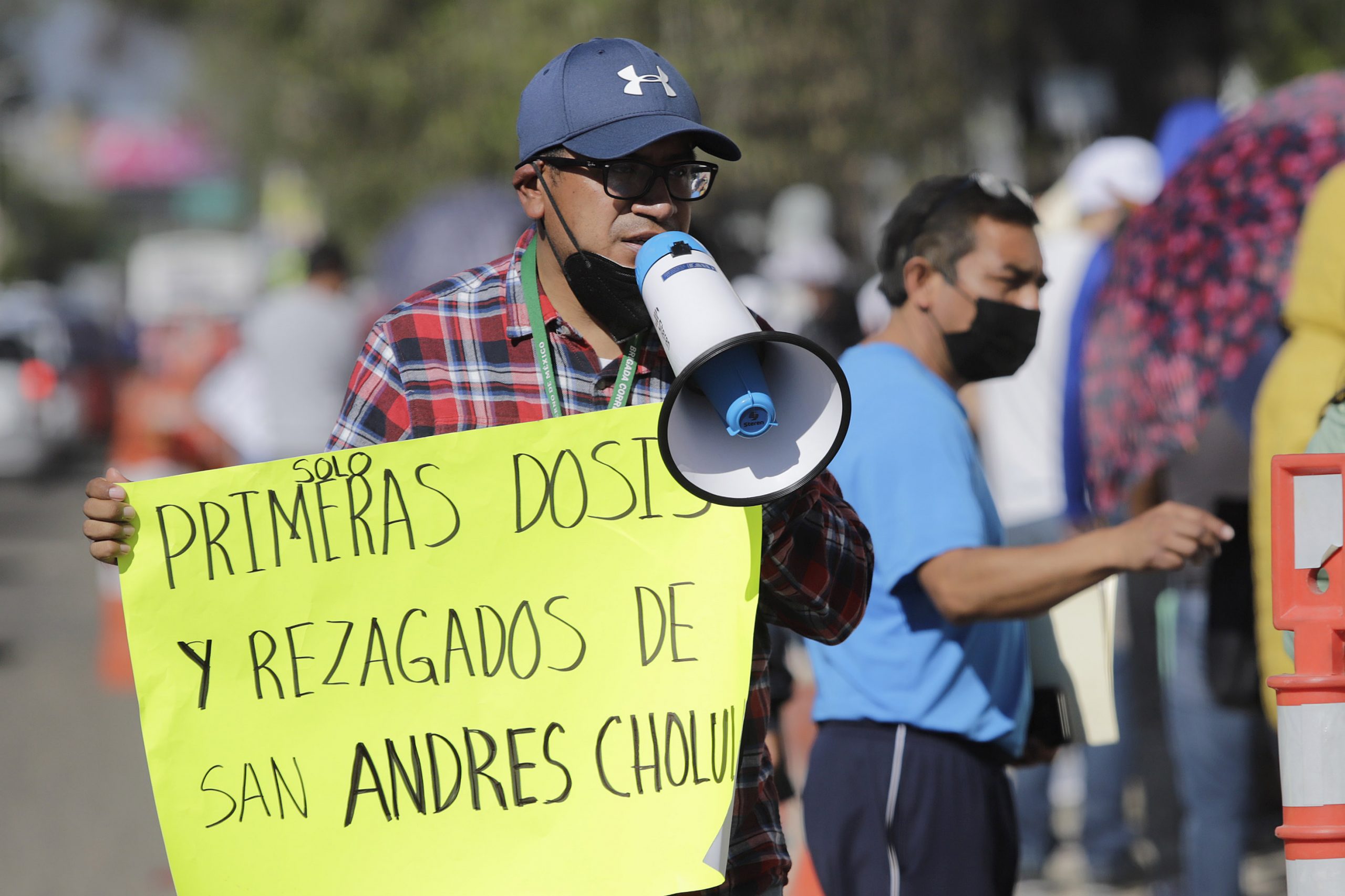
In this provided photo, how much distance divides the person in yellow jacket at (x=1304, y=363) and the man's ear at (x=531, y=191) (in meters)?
1.63

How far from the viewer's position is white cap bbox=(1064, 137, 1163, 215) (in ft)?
19.2

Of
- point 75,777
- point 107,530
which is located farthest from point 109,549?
point 75,777

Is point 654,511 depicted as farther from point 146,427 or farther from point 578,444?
point 146,427

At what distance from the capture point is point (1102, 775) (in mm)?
4996

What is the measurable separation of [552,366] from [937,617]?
3.49ft

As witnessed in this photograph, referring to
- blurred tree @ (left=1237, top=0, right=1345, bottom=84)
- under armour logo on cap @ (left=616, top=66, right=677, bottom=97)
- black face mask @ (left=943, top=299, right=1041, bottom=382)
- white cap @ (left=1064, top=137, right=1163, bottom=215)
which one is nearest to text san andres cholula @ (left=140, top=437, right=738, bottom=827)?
under armour logo on cap @ (left=616, top=66, right=677, bottom=97)

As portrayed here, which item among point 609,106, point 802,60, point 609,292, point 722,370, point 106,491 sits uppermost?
point 802,60

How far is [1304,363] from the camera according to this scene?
10.2 feet

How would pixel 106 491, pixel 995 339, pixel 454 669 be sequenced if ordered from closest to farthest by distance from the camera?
pixel 454 669, pixel 106 491, pixel 995 339

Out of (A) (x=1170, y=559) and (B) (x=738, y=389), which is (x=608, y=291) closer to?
(B) (x=738, y=389)

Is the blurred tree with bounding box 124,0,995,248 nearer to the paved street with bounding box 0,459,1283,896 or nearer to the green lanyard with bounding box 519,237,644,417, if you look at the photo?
the paved street with bounding box 0,459,1283,896

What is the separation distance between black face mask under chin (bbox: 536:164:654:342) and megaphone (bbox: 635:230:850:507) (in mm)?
114

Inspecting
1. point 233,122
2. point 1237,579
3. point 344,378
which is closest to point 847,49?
point 344,378

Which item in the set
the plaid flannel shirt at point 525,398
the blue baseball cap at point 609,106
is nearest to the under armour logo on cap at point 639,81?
the blue baseball cap at point 609,106
